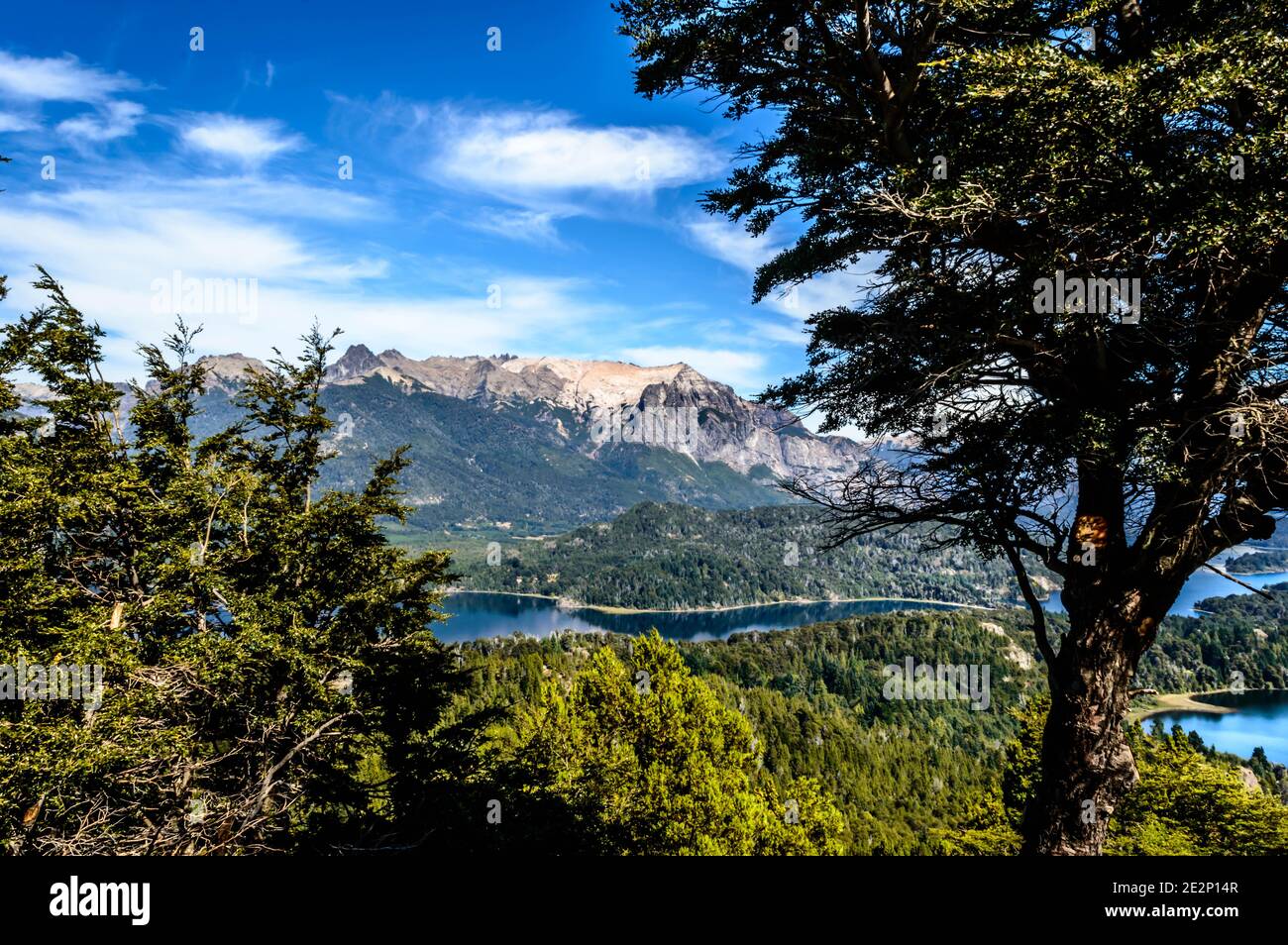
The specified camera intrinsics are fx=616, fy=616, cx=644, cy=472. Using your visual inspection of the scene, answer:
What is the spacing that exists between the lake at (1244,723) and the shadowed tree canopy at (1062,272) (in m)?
141

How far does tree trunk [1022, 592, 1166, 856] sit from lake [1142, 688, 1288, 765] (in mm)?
140502

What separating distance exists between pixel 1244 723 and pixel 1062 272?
185901 millimetres

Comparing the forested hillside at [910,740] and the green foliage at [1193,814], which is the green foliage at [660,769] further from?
the green foliage at [1193,814]

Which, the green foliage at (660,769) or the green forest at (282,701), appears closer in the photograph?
the green forest at (282,701)

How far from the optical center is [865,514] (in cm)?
667

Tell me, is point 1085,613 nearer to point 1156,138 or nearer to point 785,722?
point 1156,138

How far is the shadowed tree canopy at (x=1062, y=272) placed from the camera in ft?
14.0

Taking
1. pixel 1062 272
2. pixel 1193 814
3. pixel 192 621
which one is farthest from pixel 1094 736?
pixel 1193 814

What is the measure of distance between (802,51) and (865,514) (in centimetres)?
473

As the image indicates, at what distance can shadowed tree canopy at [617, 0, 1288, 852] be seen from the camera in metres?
4.28

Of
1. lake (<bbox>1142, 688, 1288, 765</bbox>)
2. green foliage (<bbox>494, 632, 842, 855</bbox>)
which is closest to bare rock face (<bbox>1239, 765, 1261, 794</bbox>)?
green foliage (<bbox>494, 632, 842, 855</bbox>)

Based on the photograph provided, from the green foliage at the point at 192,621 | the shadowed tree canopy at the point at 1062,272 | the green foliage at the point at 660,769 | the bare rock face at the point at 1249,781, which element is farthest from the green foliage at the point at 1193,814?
the green foliage at the point at 192,621

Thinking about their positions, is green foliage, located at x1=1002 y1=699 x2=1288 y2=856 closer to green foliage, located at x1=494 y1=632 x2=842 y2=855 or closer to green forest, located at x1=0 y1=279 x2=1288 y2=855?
green forest, located at x1=0 y1=279 x2=1288 y2=855
